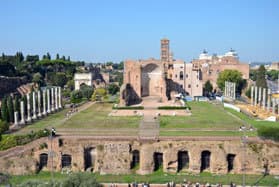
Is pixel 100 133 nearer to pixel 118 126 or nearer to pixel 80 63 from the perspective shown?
pixel 118 126

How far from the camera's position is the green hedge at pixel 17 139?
98.7ft

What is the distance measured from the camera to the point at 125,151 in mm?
29672

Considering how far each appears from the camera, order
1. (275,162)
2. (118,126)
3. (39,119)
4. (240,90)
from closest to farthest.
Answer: (275,162) < (118,126) < (39,119) < (240,90)

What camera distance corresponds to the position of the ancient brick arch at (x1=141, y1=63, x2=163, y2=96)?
6366cm

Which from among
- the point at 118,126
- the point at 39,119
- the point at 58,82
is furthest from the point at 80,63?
the point at 118,126

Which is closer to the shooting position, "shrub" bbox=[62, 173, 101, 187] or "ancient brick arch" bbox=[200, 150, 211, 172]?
"shrub" bbox=[62, 173, 101, 187]

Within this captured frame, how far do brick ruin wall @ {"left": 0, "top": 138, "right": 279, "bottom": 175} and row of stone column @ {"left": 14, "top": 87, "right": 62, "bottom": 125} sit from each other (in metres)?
11.1

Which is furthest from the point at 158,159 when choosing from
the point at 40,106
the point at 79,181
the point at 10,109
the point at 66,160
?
the point at 40,106

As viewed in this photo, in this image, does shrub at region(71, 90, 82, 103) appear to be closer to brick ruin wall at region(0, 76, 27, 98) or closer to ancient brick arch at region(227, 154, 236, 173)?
brick ruin wall at region(0, 76, 27, 98)

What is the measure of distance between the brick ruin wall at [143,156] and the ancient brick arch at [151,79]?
111 ft

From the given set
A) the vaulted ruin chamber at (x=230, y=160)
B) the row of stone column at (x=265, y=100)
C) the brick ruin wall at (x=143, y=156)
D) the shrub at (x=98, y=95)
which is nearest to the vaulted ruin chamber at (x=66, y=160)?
the brick ruin wall at (x=143, y=156)

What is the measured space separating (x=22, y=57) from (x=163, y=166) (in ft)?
274

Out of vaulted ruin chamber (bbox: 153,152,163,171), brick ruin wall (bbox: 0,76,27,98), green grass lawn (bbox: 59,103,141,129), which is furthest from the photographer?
brick ruin wall (bbox: 0,76,27,98)

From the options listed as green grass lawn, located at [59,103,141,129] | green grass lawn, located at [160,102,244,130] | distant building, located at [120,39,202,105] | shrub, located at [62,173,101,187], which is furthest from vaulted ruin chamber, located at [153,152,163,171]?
distant building, located at [120,39,202,105]
